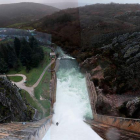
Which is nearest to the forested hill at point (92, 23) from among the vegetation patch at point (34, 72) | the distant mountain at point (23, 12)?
the distant mountain at point (23, 12)

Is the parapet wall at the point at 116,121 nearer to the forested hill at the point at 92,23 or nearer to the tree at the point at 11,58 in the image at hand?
the forested hill at the point at 92,23

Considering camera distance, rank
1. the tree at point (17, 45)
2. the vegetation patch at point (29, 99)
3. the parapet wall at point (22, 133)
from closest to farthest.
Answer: the parapet wall at point (22, 133) → the vegetation patch at point (29, 99) → the tree at point (17, 45)

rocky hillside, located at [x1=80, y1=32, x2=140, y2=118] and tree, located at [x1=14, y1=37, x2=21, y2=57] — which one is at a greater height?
tree, located at [x1=14, y1=37, x2=21, y2=57]

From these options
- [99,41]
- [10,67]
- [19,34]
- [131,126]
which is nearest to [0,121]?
[131,126]

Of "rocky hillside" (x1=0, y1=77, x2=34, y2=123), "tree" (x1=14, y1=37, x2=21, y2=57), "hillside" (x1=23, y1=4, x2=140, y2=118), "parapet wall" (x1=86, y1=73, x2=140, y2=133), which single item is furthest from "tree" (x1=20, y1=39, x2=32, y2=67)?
"parapet wall" (x1=86, y1=73, x2=140, y2=133)

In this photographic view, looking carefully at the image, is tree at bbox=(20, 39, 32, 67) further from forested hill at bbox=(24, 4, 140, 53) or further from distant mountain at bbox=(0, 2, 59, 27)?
distant mountain at bbox=(0, 2, 59, 27)

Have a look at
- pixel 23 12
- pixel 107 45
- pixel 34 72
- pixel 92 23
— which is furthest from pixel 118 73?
pixel 23 12

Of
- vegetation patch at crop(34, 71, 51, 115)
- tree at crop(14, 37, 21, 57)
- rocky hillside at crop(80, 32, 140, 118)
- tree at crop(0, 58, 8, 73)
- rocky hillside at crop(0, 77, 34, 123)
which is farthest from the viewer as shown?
tree at crop(14, 37, 21, 57)
